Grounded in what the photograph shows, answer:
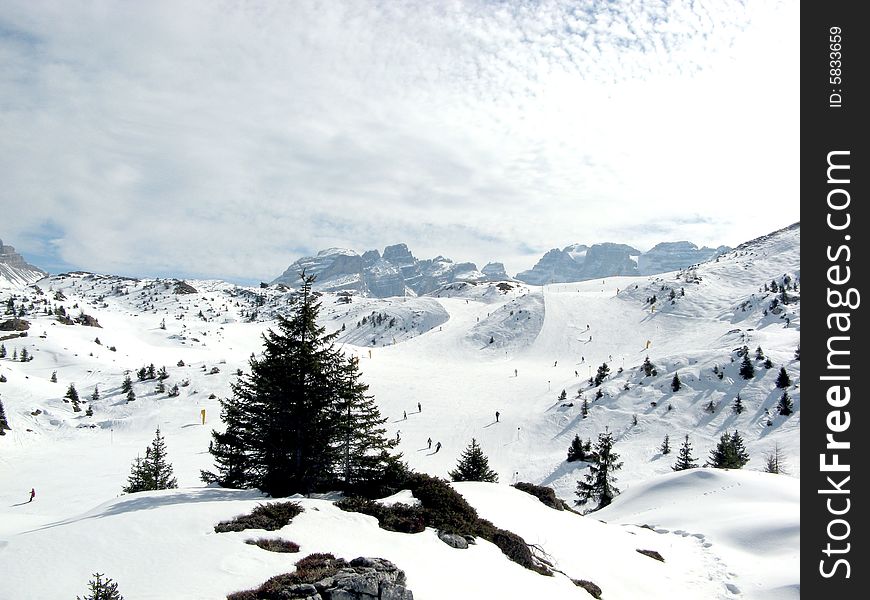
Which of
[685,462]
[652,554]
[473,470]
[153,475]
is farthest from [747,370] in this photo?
[153,475]

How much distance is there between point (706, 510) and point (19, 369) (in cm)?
8999

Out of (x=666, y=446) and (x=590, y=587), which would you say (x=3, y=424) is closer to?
(x=590, y=587)

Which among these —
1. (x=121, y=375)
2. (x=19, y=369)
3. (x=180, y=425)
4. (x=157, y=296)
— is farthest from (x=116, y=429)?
(x=157, y=296)

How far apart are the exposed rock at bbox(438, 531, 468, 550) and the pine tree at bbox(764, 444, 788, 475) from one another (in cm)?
3238

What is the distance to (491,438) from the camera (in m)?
49.4

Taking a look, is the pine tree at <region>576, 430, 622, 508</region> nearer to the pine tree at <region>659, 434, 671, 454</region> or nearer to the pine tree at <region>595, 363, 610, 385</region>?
the pine tree at <region>659, 434, 671, 454</region>

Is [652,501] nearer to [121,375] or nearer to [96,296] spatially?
[121,375]

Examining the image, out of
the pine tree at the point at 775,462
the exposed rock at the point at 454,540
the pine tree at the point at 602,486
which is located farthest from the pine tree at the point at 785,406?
the exposed rock at the point at 454,540

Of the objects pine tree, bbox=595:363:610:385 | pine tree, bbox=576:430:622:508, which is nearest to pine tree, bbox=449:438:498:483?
pine tree, bbox=576:430:622:508

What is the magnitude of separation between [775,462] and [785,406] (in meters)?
12.0

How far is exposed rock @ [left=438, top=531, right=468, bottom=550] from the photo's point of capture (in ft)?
45.5

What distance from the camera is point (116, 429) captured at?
53.5 meters

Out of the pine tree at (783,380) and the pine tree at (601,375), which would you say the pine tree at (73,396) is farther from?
the pine tree at (783,380)

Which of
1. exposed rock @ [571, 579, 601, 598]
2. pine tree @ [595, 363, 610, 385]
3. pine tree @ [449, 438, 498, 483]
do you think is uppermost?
Answer: pine tree @ [595, 363, 610, 385]
